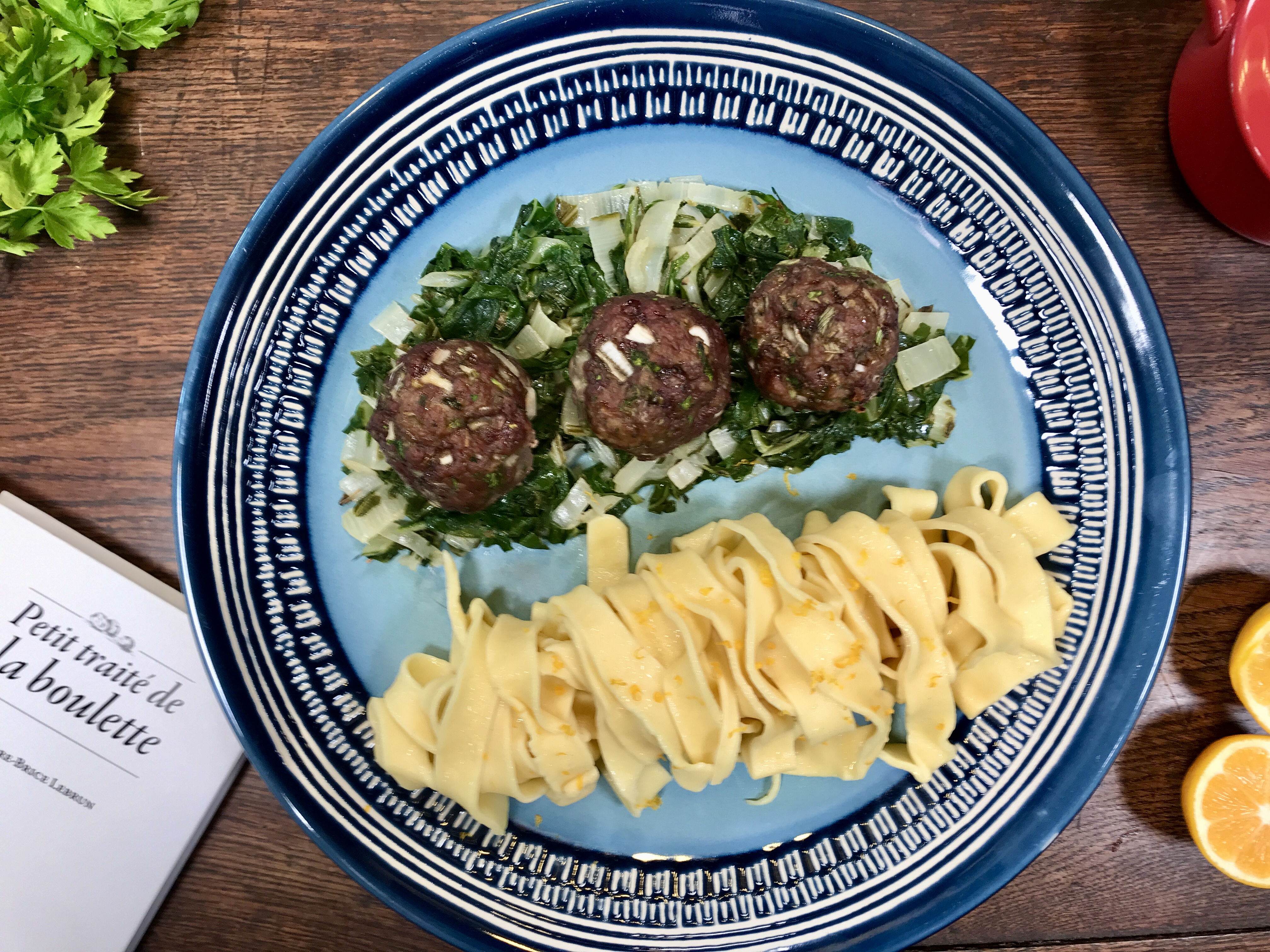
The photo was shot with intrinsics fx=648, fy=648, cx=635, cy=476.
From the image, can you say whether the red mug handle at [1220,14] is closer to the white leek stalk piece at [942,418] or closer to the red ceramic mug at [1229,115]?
the red ceramic mug at [1229,115]

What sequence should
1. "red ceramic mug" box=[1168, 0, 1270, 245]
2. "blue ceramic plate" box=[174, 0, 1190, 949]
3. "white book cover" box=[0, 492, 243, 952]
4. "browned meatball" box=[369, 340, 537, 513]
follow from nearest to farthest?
"browned meatball" box=[369, 340, 537, 513], "red ceramic mug" box=[1168, 0, 1270, 245], "blue ceramic plate" box=[174, 0, 1190, 949], "white book cover" box=[0, 492, 243, 952]

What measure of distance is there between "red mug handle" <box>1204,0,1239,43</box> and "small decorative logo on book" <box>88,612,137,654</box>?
4862 millimetres

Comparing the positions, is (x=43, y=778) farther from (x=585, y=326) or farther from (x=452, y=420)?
(x=585, y=326)

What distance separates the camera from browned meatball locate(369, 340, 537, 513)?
209 centimetres

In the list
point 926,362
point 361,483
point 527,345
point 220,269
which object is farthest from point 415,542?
point 926,362

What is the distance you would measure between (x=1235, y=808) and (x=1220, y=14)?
10.0ft

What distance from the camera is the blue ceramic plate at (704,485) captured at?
253 cm

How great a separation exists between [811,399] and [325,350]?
1956 millimetres

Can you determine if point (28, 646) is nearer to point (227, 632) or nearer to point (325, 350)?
point (227, 632)

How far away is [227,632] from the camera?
2562 millimetres

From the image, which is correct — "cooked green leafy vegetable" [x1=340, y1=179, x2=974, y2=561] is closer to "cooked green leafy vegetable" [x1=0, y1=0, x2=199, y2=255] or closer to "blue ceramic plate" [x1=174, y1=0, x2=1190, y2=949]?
"blue ceramic plate" [x1=174, y1=0, x2=1190, y2=949]

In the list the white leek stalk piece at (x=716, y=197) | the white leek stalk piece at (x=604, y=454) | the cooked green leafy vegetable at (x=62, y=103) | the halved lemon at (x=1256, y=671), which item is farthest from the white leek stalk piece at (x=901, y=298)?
the cooked green leafy vegetable at (x=62, y=103)

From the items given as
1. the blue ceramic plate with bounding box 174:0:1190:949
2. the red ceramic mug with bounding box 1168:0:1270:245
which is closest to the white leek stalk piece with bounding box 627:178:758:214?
the blue ceramic plate with bounding box 174:0:1190:949

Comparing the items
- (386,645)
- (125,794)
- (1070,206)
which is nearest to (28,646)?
(125,794)
